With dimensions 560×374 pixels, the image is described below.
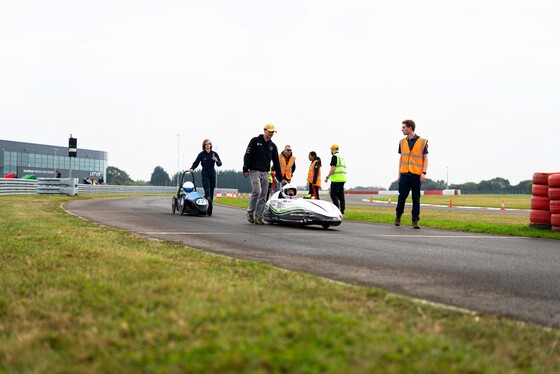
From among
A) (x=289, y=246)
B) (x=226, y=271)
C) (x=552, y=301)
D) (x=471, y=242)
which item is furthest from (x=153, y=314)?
(x=471, y=242)

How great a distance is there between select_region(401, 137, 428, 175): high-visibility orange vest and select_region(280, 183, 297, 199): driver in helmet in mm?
2452

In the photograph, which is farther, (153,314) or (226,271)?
(226,271)

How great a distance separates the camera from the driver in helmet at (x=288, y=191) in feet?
40.5

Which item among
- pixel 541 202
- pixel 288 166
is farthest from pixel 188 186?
pixel 541 202

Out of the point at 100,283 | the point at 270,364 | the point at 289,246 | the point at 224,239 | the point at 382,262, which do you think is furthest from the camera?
the point at 224,239

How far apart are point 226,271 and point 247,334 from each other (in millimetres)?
2160

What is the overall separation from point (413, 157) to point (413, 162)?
4.2 inches

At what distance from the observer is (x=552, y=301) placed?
4480 mm

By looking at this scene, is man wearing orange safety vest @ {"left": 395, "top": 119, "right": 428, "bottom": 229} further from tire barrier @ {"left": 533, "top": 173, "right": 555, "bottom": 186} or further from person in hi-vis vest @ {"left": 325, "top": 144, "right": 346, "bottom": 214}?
person in hi-vis vest @ {"left": 325, "top": 144, "right": 346, "bottom": 214}

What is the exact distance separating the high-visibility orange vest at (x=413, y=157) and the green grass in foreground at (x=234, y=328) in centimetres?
818

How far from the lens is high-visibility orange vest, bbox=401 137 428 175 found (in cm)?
1245

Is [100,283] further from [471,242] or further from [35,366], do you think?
[471,242]

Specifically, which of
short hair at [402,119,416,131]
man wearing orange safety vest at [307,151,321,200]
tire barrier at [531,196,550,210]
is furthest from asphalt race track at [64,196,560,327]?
man wearing orange safety vest at [307,151,321,200]

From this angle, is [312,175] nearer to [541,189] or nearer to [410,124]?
[410,124]
